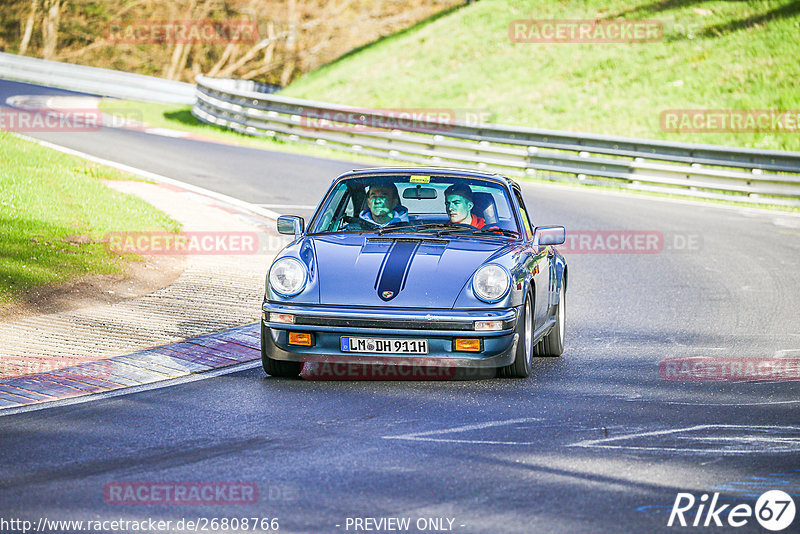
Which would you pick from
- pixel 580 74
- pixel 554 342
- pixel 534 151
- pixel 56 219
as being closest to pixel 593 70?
pixel 580 74

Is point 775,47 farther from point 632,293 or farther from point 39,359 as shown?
point 39,359

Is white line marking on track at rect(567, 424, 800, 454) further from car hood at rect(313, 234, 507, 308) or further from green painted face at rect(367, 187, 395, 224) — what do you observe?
green painted face at rect(367, 187, 395, 224)

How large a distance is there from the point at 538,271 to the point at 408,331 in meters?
1.51

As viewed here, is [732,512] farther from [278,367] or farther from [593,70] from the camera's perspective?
[593,70]

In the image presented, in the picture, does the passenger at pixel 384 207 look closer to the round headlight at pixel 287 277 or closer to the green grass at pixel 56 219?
the round headlight at pixel 287 277

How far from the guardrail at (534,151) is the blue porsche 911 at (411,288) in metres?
14.4

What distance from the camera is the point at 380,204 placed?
345 inches

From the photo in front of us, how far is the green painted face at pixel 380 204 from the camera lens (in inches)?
343

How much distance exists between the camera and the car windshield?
8.59 m

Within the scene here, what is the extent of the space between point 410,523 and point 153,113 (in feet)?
99.8

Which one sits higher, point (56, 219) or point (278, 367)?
point (56, 219)

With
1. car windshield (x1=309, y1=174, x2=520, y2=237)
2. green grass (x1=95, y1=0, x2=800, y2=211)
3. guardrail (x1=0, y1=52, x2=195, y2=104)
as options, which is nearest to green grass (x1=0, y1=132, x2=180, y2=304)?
car windshield (x1=309, y1=174, x2=520, y2=237)

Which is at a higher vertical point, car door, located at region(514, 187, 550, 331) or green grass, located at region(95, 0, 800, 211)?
green grass, located at region(95, 0, 800, 211)

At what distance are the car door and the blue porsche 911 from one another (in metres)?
0.02
